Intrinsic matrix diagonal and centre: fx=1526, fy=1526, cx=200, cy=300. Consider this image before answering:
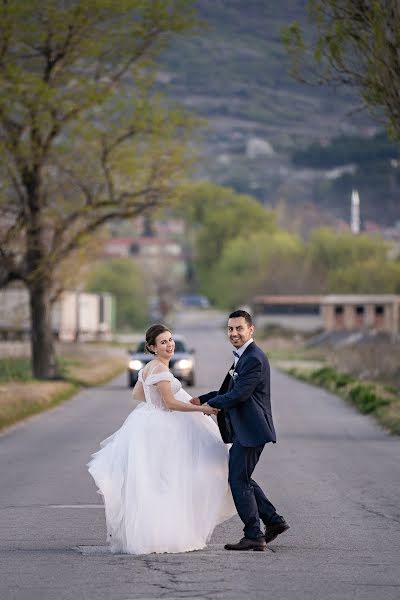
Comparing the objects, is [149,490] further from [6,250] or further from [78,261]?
[78,261]

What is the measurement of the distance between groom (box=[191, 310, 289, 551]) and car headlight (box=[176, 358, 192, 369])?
30.5m

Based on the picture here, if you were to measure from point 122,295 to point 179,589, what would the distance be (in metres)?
122

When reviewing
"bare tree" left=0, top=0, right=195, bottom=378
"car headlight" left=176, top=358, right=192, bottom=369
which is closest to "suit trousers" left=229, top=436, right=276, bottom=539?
"bare tree" left=0, top=0, right=195, bottom=378

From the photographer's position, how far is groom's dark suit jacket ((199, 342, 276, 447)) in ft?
38.3

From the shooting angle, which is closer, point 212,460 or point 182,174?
point 212,460

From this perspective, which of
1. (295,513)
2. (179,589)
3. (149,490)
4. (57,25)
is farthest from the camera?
(57,25)

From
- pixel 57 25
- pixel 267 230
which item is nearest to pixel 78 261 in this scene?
pixel 57 25

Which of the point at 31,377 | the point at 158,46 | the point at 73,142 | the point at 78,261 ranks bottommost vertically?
the point at 31,377

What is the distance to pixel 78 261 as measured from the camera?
1767 inches

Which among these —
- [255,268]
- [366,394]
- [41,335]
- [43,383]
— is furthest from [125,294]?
[366,394]

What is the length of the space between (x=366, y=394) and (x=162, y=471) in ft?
73.0

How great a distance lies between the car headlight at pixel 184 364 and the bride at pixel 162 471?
30191mm

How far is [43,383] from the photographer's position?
3859cm

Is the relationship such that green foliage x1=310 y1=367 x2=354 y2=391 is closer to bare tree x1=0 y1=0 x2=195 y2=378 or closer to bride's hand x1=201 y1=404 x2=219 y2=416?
bare tree x1=0 y1=0 x2=195 y2=378
